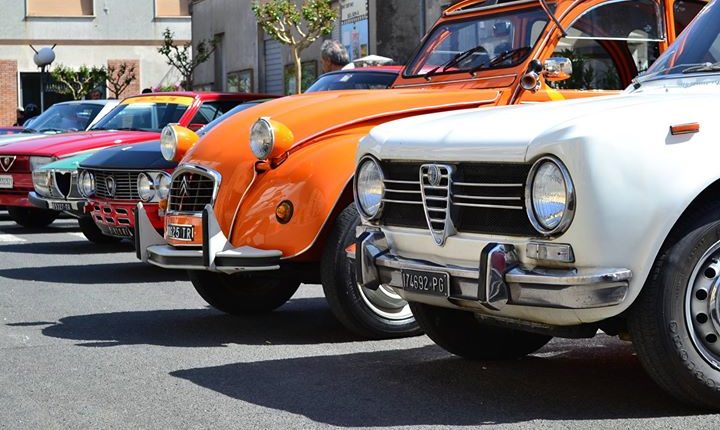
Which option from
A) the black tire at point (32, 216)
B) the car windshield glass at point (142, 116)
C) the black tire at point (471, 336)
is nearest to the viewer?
the black tire at point (471, 336)

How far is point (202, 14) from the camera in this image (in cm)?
3947

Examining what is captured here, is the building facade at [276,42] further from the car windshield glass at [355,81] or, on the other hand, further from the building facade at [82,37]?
the car windshield glass at [355,81]

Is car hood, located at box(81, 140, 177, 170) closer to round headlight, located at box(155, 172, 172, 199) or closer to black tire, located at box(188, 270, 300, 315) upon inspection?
round headlight, located at box(155, 172, 172, 199)

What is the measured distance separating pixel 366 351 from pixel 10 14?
44.8 m

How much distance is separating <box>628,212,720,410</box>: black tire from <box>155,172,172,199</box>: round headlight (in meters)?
5.87

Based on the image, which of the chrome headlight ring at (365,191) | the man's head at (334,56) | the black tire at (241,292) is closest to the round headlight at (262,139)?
the black tire at (241,292)

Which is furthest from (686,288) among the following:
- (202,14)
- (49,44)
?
(49,44)

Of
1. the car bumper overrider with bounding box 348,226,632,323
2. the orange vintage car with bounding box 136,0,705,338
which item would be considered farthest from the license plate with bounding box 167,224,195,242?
the car bumper overrider with bounding box 348,226,632,323

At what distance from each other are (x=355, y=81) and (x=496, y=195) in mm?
5162

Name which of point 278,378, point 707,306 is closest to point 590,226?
point 707,306

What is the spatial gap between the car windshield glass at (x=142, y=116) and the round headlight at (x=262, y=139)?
5.83m

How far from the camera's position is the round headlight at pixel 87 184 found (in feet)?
37.1

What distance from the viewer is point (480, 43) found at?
8.50m

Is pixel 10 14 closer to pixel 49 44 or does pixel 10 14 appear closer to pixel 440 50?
pixel 49 44
